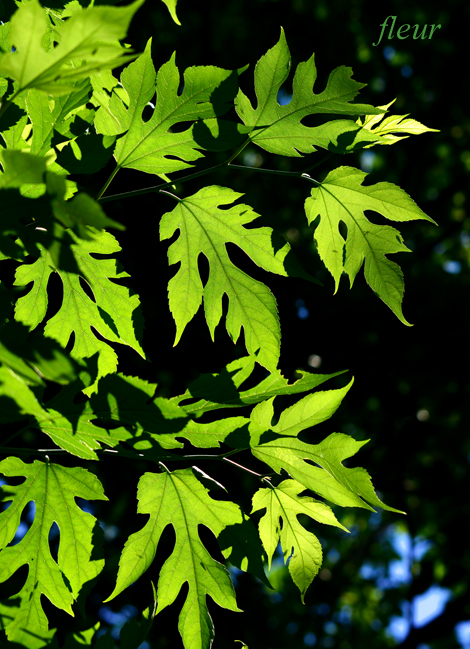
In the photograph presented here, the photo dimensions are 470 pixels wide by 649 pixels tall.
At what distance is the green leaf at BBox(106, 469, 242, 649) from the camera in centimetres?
101

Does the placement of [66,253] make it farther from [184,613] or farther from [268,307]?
[184,613]

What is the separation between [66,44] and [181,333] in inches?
22.1

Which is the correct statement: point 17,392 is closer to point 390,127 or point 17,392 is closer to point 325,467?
point 325,467

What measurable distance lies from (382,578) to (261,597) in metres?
3.77

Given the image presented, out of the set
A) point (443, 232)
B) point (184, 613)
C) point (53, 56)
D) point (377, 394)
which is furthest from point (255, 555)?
point (443, 232)

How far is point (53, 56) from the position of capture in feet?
2.04

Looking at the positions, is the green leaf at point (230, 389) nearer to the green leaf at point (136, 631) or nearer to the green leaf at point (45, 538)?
the green leaf at point (45, 538)

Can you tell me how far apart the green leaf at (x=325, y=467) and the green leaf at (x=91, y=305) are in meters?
0.32

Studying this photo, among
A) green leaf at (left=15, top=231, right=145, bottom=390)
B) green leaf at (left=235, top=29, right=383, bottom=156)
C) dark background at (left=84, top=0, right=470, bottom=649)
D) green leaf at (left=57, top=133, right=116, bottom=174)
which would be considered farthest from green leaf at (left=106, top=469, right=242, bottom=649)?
dark background at (left=84, top=0, right=470, bottom=649)

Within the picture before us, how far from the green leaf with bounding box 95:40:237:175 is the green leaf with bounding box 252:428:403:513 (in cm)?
56

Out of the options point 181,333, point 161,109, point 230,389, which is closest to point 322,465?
point 230,389

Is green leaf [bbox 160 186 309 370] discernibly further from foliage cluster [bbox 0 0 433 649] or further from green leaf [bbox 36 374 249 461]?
green leaf [bbox 36 374 249 461]

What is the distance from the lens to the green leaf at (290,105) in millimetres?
1037

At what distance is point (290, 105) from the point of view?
108 cm
